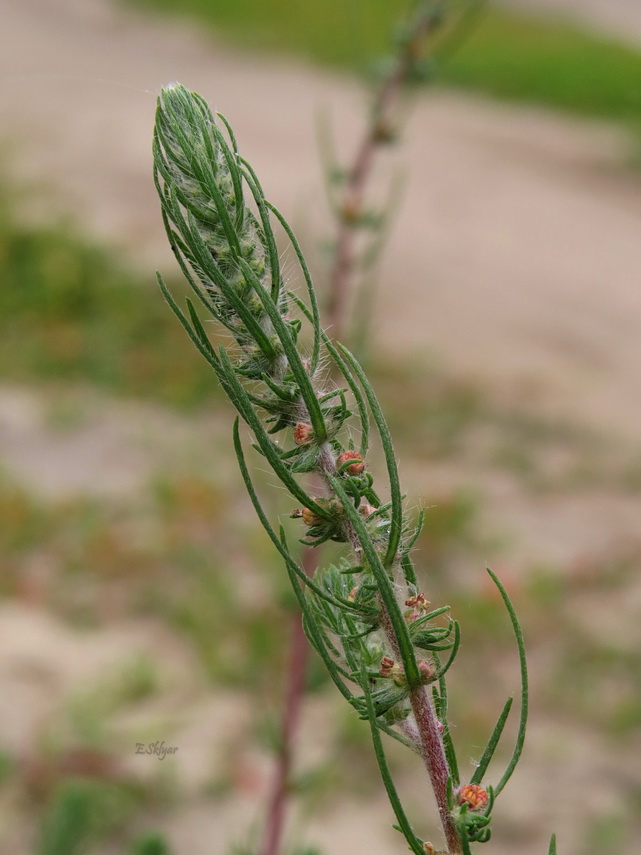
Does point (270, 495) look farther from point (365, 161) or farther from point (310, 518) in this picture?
point (310, 518)

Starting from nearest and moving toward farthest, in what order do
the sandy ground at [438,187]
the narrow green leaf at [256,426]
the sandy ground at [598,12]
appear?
the narrow green leaf at [256,426] < the sandy ground at [438,187] < the sandy ground at [598,12]

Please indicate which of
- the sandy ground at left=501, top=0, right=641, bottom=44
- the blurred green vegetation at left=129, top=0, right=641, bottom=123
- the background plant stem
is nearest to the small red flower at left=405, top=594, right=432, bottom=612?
the background plant stem

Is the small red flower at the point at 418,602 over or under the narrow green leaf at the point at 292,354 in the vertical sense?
under

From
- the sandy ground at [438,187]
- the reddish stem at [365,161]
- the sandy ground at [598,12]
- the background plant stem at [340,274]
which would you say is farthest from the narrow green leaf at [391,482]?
the sandy ground at [598,12]

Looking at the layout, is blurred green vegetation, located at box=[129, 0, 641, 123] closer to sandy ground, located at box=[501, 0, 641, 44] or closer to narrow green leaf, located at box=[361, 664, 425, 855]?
sandy ground, located at box=[501, 0, 641, 44]

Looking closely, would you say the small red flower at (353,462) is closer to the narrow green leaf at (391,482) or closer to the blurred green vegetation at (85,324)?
the narrow green leaf at (391,482)

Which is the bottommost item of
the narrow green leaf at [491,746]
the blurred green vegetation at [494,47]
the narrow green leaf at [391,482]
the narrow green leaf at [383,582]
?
the narrow green leaf at [491,746]
